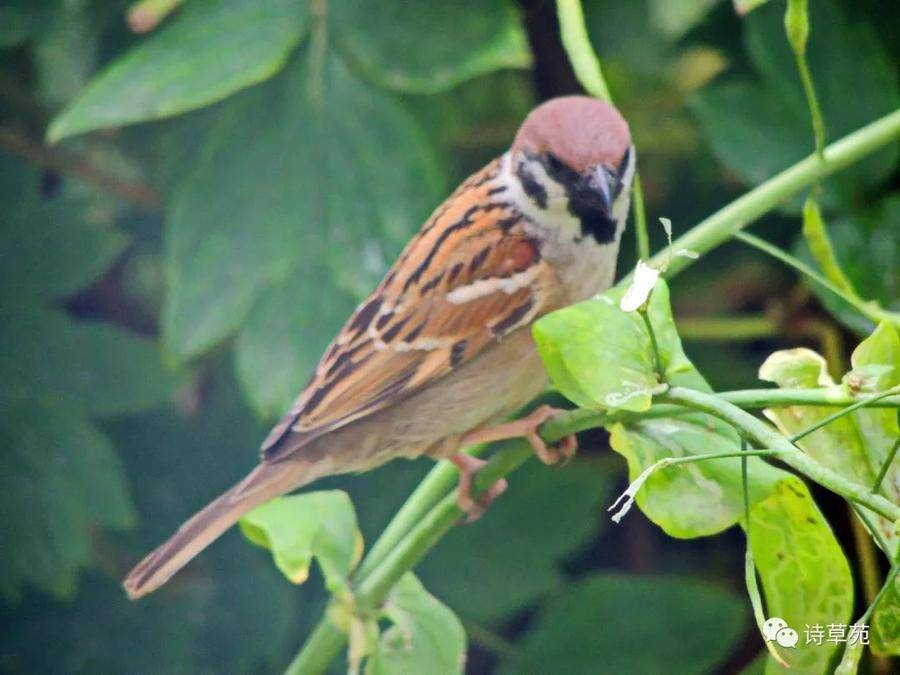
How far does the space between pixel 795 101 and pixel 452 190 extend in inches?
15.6

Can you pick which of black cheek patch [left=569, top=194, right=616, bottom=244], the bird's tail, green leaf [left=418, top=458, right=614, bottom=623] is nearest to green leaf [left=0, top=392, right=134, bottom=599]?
the bird's tail

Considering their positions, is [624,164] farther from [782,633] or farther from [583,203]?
[782,633]

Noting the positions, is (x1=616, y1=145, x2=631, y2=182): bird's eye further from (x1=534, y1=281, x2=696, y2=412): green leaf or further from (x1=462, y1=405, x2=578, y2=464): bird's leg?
(x1=534, y1=281, x2=696, y2=412): green leaf

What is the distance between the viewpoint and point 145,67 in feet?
4.22

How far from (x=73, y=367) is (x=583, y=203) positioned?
24.3 inches

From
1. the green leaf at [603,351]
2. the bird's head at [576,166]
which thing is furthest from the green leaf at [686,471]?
the bird's head at [576,166]

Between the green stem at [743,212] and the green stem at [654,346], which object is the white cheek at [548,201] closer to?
the green stem at [743,212]

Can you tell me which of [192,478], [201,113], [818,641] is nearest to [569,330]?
[818,641]

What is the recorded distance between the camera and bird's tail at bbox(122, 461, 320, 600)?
1.06 metres

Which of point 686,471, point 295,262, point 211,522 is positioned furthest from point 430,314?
point 686,471

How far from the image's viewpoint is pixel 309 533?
3.07 feet

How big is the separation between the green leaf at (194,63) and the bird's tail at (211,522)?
1.20 feet

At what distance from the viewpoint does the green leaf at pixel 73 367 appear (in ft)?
4.63

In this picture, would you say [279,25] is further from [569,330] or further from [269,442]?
[569,330]
